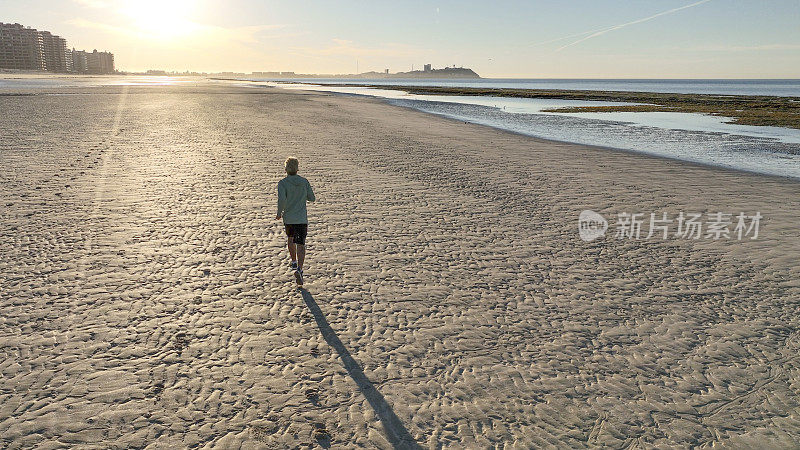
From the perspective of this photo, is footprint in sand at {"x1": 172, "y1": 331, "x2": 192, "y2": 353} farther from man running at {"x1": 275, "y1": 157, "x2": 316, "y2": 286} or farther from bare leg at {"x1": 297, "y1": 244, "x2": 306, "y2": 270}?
bare leg at {"x1": 297, "y1": 244, "x2": 306, "y2": 270}

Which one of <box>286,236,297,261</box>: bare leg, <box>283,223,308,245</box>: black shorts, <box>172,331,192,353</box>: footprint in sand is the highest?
<box>283,223,308,245</box>: black shorts

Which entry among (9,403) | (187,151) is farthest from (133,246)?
(187,151)

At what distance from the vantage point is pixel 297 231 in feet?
20.8

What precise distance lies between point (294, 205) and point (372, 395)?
9.59 ft

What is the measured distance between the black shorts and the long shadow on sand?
1149 millimetres

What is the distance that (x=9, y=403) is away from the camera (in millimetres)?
3924

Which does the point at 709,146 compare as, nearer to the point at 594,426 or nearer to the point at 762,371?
the point at 762,371

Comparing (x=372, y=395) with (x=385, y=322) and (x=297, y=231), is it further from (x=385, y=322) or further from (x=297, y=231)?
(x=297, y=231)

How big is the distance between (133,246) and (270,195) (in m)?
3.86
